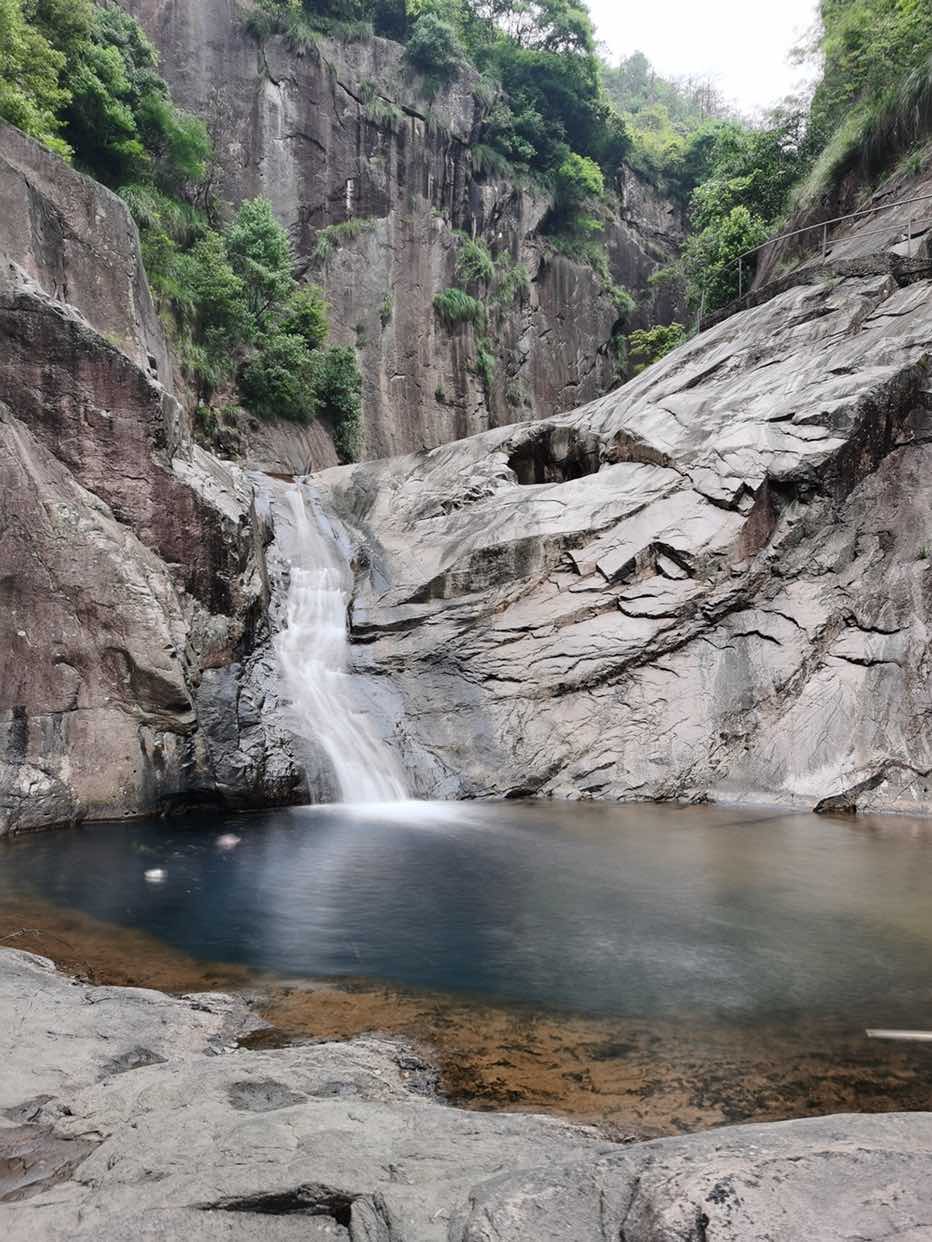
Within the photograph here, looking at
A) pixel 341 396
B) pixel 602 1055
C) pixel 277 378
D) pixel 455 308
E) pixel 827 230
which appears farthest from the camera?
pixel 455 308

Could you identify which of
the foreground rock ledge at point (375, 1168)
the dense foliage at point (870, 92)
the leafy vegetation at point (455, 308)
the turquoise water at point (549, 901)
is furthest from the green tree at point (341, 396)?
the foreground rock ledge at point (375, 1168)

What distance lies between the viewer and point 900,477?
14898mm

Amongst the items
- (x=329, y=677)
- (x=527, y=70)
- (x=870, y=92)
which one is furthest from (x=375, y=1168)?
(x=527, y=70)

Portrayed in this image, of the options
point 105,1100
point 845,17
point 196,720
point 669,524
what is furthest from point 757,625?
point 845,17

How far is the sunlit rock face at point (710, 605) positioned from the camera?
13.3 m

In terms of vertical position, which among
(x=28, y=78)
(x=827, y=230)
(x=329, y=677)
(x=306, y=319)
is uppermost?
(x=28, y=78)

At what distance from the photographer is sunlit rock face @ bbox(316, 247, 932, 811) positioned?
13266 millimetres

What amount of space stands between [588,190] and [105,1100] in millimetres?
42597

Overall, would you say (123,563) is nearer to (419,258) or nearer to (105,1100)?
(105,1100)

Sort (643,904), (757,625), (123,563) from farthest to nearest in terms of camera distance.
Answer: (757,625)
(123,563)
(643,904)

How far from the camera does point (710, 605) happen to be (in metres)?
14.5

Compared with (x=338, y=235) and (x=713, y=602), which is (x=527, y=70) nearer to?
(x=338, y=235)

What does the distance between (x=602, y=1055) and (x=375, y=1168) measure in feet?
6.82

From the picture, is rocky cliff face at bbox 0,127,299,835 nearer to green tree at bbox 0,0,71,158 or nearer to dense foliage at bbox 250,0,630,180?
green tree at bbox 0,0,71,158
